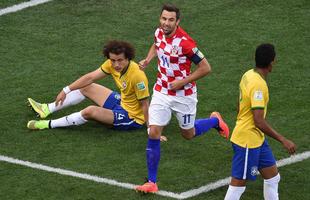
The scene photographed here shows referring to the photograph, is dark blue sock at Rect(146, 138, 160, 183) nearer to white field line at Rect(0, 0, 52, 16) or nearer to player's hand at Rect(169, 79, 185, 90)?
player's hand at Rect(169, 79, 185, 90)

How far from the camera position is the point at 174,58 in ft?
35.6

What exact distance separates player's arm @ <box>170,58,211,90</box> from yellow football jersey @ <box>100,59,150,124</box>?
1.04m

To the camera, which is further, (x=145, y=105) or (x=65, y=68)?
(x=65, y=68)

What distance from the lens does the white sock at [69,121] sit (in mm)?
12523

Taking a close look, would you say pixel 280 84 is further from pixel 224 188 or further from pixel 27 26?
pixel 27 26

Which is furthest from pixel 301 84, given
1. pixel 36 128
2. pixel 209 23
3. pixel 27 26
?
pixel 27 26

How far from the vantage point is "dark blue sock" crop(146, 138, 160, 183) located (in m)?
10.7

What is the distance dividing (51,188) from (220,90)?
148 inches

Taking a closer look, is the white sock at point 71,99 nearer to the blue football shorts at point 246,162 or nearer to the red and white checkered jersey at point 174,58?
the red and white checkered jersey at point 174,58

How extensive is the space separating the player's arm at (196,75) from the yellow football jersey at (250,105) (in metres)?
1.10

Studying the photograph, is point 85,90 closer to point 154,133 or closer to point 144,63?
point 144,63

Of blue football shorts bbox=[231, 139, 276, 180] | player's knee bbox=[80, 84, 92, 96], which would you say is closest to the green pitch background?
player's knee bbox=[80, 84, 92, 96]

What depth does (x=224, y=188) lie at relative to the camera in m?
10.9

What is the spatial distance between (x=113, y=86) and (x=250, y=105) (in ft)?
15.3
